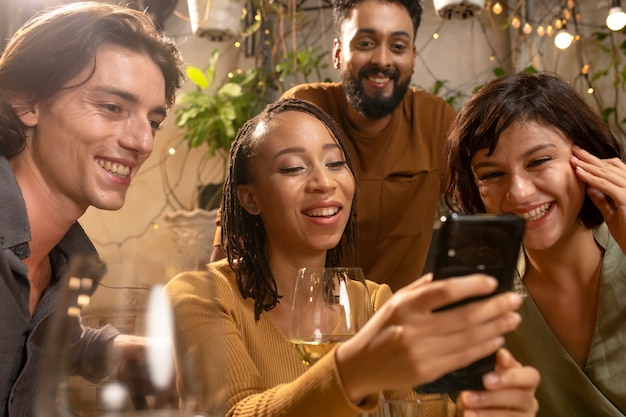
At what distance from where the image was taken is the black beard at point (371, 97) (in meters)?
1.98

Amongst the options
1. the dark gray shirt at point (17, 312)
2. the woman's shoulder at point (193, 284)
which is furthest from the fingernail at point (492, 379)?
the dark gray shirt at point (17, 312)

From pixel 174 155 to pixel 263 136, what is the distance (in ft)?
8.78

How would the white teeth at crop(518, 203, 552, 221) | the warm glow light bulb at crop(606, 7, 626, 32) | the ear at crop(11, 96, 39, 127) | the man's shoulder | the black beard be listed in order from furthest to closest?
the warm glow light bulb at crop(606, 7, 626, 32)
the man's shoulder
the black beard
the white teeth at crop(518, 203, 552, 221)
the ear at crop(11, 96, 39, 127)

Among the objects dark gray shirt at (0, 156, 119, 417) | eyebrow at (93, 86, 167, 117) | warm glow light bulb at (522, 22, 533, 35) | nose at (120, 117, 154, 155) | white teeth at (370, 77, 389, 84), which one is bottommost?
dark gray shirt at (0, 156, 119, 417)

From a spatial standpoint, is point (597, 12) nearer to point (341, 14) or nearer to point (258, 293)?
point (341, 14)

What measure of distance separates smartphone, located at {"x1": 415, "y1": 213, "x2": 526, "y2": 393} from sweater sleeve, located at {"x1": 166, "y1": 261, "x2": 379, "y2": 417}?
156mm

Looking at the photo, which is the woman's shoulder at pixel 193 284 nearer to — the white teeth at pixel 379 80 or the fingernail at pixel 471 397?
the fingernail at pixel 471 397

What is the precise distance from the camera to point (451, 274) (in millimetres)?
537

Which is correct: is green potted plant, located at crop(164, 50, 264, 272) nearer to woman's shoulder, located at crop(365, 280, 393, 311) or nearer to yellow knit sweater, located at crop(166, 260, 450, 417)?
woman's shoulder, located at crop(365, 280, 393, 311)

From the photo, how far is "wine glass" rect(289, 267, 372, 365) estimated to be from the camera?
75 cm

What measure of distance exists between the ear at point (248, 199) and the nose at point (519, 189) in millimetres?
473

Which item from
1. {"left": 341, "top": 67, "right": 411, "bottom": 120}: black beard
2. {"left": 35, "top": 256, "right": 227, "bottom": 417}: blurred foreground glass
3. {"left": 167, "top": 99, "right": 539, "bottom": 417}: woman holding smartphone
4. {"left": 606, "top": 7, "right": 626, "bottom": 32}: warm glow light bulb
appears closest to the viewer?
{"left": 35, "top": 256, "right": 227, "bottom": 417}: blurred foreground glass

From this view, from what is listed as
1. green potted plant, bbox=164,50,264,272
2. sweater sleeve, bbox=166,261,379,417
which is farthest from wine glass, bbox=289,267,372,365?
green potted plant, bbox=164,50,264,272

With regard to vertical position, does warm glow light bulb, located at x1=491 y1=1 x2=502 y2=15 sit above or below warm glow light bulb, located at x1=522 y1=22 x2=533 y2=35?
above
